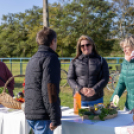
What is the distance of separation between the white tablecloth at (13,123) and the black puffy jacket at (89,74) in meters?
0.71

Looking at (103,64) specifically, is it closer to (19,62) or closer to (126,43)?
(126,43)

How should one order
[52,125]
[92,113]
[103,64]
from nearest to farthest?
1. [52,125]
2. [92,113]
3. [103,64]

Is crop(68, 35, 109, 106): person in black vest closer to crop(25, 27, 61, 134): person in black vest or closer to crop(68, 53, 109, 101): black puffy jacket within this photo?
crop(68, 53, 109, 101): black puffy jacket

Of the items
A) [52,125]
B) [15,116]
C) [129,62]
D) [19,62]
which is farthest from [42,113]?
[19,62]

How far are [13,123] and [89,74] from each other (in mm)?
1009

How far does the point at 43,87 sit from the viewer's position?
5.53ft

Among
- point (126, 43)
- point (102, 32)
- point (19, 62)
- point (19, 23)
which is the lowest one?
point (19, 62)

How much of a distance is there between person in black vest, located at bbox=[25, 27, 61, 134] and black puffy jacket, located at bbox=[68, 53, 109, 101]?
34.5 inches

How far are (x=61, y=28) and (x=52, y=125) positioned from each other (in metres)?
21.5

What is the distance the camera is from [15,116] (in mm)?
2223

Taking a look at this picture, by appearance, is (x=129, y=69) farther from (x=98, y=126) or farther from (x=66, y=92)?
(x=66, y=92)

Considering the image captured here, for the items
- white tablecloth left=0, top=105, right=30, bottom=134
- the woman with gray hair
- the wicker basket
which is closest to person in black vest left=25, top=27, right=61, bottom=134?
white tablecloth left=0, top=105, right=30, bottom=134

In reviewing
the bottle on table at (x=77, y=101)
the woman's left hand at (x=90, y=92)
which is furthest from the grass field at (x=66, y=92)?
Answer: the bottle on table at (x=77, y=101)

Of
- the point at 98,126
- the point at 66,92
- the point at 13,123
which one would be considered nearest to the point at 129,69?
the point at 98,126
